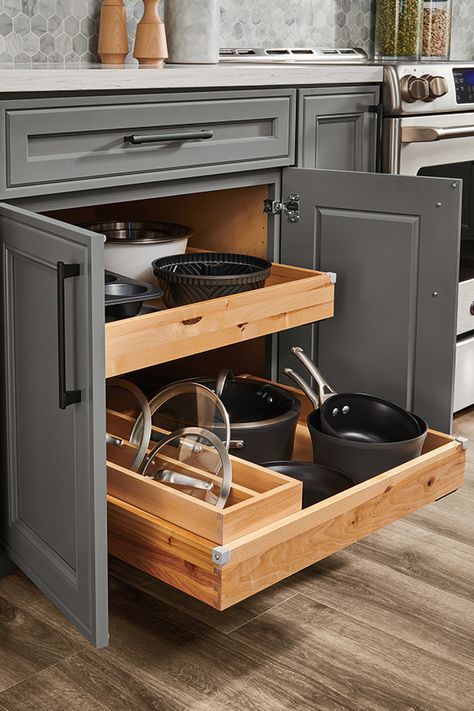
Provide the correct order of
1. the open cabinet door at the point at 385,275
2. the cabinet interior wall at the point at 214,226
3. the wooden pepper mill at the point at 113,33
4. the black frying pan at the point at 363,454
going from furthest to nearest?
1. the cabinet interior wall at the point at 214,226
2. the wooden pepper mill at the point at 113,33
3. the open cabinet door at the point at 385,275
4. the black frying pan at the point at 363,454

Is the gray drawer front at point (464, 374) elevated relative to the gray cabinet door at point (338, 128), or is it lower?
lower

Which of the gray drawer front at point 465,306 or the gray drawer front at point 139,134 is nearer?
the gray drawer front at point 139,134

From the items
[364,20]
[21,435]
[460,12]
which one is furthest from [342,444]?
[460,12]

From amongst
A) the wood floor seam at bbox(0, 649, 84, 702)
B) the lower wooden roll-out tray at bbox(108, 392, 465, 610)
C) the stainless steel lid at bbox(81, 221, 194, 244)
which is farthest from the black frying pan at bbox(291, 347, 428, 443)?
the wood floor seam at bbox(0, 649, 84, 702)

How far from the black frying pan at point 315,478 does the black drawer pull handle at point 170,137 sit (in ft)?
2.26

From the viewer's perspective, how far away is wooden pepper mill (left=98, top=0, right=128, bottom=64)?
215 cm

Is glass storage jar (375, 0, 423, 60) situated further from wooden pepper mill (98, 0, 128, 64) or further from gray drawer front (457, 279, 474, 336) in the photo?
wooden pepper mill (98, 0, 128, 64)

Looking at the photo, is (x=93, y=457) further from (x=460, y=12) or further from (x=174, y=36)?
(x=460, y=12)

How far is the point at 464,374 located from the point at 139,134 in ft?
4.17

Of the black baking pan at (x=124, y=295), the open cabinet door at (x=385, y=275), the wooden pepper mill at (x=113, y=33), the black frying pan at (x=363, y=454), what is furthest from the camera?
the wooden pepper mill at (x=113, y=33)

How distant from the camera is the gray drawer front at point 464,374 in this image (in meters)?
2.56

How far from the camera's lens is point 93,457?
52.8 inches

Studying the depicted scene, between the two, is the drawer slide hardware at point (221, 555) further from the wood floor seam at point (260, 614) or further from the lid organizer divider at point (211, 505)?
the wood floor seam at point (260, 614)

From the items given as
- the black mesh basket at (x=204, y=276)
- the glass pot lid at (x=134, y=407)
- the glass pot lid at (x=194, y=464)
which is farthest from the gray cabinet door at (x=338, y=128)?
the glass pot lid at (x=194, y=464)
